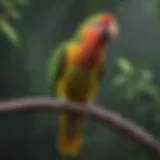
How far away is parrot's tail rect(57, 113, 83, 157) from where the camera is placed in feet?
3.14

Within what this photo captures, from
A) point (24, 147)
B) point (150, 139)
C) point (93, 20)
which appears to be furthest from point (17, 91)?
point (150, 139)

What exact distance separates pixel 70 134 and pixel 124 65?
0.18 m

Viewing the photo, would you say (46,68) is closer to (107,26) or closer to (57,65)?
(57,65)

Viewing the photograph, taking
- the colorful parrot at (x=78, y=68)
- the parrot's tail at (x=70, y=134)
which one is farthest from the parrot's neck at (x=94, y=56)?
the parrot's tail at (x=70, y=134)

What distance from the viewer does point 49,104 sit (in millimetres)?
767

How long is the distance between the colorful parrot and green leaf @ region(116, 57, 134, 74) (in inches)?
1.6

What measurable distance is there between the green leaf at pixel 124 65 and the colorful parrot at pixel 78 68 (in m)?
0.04

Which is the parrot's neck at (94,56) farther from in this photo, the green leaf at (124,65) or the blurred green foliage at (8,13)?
the blurred green foliage at (8,13)

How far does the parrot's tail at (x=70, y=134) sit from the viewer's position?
3.14 ft

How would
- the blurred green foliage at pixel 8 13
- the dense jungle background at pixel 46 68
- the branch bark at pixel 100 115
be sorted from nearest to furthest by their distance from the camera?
the branch bark at pixel 100 115, the blurred green foliage at pixel 8 13, the dense jungle background at pixel 46 68

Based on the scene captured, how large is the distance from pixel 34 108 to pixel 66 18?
342 mm

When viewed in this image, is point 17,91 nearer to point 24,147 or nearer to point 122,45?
point 24,147

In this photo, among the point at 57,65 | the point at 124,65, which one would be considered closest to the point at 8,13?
the point at 57,65

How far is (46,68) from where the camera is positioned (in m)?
1.05
